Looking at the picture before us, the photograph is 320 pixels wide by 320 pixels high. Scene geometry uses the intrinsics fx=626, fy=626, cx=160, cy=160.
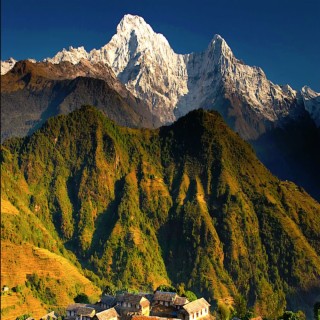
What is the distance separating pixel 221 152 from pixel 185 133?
41.2 ft

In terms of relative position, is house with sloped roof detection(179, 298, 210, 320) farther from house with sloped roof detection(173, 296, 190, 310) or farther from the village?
house with sloped roof detection(173, 296, 190, 310)

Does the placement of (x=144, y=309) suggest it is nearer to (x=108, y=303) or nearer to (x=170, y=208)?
(x=108, y=303)

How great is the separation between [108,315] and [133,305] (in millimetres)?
3740

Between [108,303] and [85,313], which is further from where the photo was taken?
[108,303]

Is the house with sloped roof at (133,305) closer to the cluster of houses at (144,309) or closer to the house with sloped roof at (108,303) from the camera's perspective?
the cluster of houses at (144,309)

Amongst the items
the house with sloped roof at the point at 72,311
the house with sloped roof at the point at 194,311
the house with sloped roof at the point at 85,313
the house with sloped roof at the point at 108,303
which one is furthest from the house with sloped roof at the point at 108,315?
the house with sloped roof at the point at 194,311

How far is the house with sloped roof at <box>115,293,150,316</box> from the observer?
243 feet

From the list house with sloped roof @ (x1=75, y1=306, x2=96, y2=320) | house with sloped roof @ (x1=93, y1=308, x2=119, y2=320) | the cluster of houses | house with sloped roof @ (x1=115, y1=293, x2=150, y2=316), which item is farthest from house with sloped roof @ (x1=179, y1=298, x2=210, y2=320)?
house with sloped roof @ (x1=75, y1=306, x2=96, y2=320)

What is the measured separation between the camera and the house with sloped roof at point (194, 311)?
7356 centimetres

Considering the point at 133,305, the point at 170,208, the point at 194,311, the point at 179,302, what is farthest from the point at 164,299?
the point at 170,208

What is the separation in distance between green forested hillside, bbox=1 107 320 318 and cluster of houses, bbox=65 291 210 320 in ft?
134

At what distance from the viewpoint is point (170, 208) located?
14312cm

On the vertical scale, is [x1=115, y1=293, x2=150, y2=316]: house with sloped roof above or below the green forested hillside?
below

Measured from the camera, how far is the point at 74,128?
502ft
